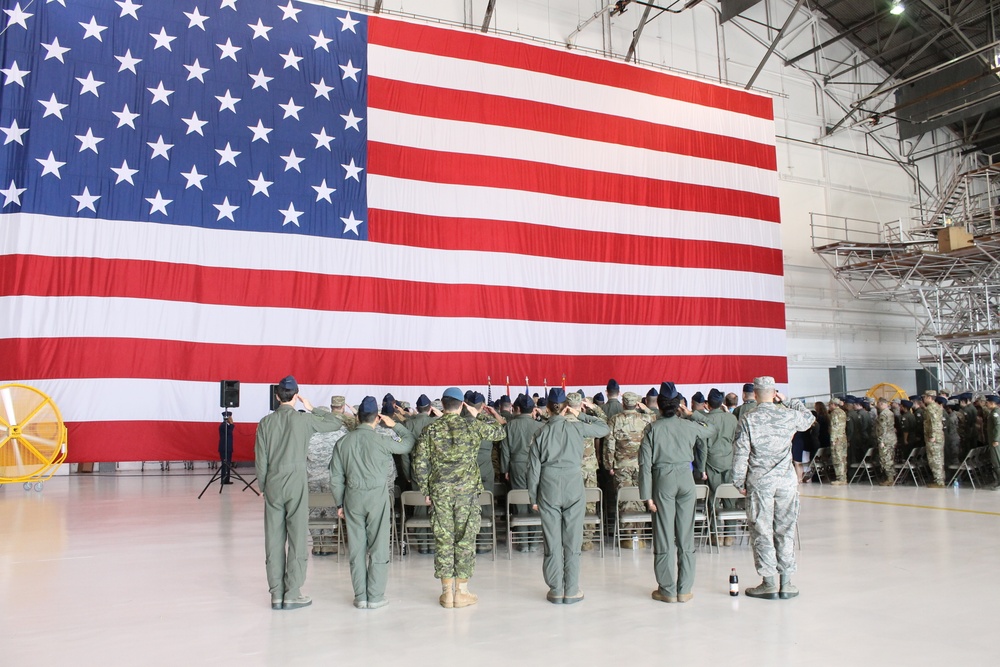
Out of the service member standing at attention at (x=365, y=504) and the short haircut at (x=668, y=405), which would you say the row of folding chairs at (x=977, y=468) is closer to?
the short haircut at (x=668, y=405)

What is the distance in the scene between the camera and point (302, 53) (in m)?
12.7

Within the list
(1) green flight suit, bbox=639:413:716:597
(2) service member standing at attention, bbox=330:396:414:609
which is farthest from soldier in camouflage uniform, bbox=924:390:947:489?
(2) service member standing at attention, bbox=330:396:414:609

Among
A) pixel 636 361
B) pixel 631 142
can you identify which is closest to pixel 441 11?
pixel 631 142

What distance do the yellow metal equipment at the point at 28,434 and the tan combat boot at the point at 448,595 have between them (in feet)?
25.5

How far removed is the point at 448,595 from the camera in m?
4.87

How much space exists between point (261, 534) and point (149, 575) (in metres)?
1.82

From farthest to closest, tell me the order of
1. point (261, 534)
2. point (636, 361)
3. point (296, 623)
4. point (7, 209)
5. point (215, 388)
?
1. point (636, 361)
2. point (215, 388)
3. point (7, 209)
4. point (261, 534)
5. point (296, 623)

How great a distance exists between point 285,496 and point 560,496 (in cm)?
185

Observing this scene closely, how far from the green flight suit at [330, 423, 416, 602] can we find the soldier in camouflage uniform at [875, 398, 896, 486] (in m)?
8.83

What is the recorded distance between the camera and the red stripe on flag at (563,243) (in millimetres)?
12992

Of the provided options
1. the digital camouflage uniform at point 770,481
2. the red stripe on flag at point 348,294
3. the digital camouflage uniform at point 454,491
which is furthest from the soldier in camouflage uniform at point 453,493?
the red stripe on flag at point 348,294

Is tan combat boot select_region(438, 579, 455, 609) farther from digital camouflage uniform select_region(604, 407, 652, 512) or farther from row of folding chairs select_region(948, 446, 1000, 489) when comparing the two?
row of folding chairs select_region(948, 446, 1000, 489)

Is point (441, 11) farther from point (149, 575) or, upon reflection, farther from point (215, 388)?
point (149, 575)

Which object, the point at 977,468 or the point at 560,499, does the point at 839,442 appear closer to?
the point at 977,468
